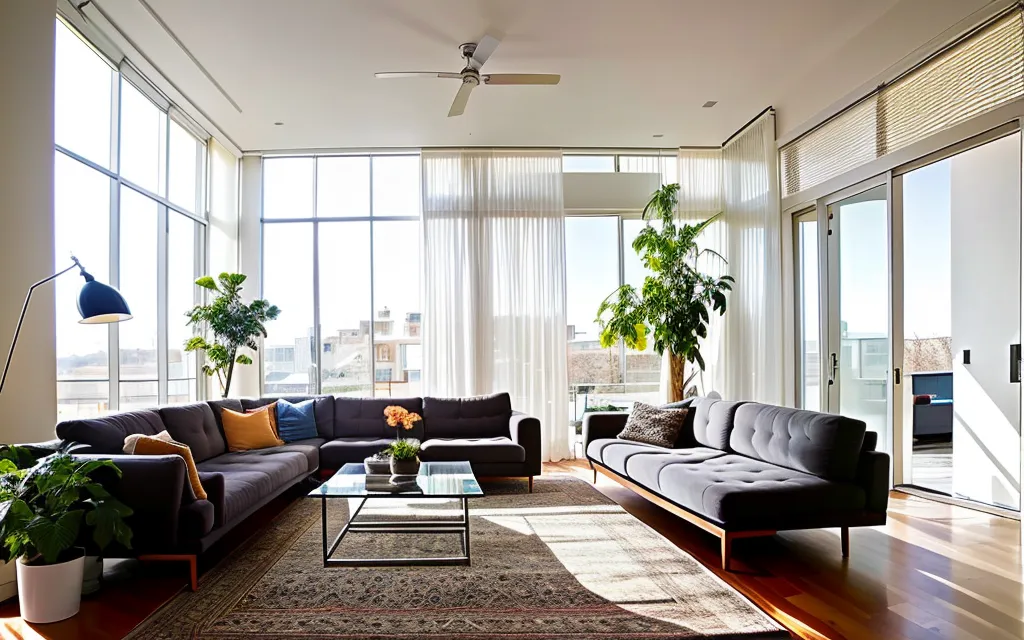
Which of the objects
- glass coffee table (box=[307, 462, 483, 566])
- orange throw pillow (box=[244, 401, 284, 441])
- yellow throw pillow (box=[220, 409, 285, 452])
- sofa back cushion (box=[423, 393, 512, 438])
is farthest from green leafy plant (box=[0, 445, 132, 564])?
sofa back cushion (box=[423, 393, 512, 438])

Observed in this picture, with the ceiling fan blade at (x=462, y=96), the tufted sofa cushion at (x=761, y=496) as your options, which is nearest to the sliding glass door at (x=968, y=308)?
the tufted sofa cushion at (x=761, y=496)

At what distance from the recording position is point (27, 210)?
364 centimetres

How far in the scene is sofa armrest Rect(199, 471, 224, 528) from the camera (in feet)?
11.0

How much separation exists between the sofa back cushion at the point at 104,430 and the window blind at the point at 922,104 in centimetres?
558

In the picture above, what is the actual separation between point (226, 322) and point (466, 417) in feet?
8.43

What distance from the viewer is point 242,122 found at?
21.5ft

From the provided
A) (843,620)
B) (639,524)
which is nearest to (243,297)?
(639,524)

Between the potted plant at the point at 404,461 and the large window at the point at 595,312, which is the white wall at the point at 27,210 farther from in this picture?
the large window at the point at 595,312

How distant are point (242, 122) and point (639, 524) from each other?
17.5 ft

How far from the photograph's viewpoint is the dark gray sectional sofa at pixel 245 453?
10.3ft

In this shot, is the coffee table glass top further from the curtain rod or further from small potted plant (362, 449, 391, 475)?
the curtain rod

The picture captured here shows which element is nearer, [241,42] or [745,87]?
[241,42]

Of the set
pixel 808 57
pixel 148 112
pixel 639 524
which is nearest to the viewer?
pixel 639 524

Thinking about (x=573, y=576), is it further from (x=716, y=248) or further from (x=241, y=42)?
(x=716, y=248)
